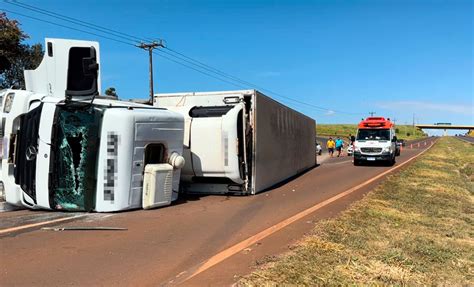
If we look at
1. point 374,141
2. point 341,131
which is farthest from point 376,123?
point 341,131

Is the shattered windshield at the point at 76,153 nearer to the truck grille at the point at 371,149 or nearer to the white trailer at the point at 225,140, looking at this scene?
the white trailer at the point at 225,140

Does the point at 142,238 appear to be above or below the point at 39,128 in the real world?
below

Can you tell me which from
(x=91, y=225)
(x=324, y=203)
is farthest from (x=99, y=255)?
(x=324, y=203)

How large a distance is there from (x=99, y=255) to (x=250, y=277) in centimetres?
212

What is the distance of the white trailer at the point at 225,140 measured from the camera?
1132 centimetres

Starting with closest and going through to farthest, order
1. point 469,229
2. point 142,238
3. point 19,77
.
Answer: point 142,238, point 469,229, point 19,77

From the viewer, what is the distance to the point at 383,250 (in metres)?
6.12

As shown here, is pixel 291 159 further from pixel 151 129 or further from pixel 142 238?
pixel 142 238

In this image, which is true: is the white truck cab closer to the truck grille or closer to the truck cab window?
the truck grille

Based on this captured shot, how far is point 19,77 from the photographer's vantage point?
1051 inches

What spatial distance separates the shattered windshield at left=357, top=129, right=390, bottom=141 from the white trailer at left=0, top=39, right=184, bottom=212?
718 inches

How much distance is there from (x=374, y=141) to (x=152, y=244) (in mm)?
20235

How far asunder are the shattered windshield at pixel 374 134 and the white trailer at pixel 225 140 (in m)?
13.1

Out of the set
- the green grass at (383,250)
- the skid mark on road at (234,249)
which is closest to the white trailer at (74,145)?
the skid mark on road at (234,249)
